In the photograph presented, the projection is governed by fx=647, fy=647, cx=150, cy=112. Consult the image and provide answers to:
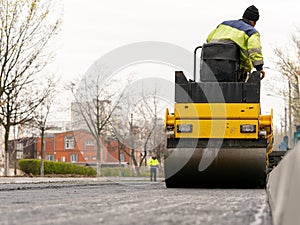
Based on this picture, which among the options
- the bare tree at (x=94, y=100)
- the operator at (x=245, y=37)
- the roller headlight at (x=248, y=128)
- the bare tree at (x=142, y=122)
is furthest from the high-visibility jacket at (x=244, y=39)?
the bare tree at (x=142, y=122)

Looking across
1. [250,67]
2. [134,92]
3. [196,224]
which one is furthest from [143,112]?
[196,224]

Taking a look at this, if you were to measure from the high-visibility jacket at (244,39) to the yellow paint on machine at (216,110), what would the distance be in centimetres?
105

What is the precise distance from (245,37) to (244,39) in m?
0.04

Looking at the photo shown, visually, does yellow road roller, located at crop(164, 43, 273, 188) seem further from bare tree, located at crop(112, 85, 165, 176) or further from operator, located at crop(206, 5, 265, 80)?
bare tree, located at crop(112, 85, 165, 176)

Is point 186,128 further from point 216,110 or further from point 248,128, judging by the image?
point 248,128

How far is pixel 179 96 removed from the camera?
10.1m

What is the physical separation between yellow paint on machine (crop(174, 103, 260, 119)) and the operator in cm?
84

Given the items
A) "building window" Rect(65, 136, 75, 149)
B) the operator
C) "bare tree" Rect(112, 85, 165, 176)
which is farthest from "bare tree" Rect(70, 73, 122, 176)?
"building window" Rect(65, 136, 75, 149)

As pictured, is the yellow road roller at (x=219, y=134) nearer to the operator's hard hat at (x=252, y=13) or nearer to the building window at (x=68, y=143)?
the operator's hard hat at (x=252, y=13)

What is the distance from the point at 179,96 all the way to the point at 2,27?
63.2 feet

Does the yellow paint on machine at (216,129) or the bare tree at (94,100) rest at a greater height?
the bare tree at (94,100)

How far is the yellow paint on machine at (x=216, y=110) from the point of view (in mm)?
9891

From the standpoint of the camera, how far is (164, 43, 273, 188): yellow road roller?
32.4ft

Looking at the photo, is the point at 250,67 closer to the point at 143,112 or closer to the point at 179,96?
the point at 179,96
